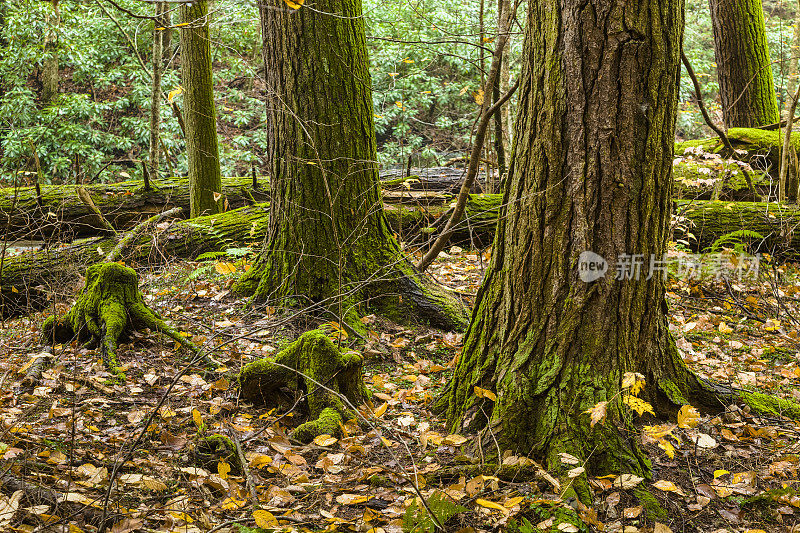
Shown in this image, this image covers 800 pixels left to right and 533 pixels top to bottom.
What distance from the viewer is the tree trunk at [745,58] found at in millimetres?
8016

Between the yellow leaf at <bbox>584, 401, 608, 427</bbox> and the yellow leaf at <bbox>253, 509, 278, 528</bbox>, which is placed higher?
the yellow leaf at <bbox>584, 401, 608, 427</bbox>

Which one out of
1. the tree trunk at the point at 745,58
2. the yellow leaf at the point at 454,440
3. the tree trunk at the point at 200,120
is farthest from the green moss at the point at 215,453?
the tree trunk at the point at 745,58

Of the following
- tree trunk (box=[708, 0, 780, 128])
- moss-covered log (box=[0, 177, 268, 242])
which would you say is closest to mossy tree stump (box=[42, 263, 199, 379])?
moss-covered log (box=[0, 177, 268, 242])

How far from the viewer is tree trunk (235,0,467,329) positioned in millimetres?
4340

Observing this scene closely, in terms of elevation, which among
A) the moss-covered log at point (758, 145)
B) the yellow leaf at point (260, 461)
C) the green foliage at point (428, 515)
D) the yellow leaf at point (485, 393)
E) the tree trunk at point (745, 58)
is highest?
the tree trunk at point (745, 58)

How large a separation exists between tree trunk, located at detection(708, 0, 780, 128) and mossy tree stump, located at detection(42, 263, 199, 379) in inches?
320

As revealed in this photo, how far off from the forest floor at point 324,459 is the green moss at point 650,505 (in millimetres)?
16

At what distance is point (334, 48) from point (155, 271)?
125 inches

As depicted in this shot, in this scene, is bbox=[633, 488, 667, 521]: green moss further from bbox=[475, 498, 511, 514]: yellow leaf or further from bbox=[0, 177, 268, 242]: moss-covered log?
bbox=[0, 177, 268, 242]: moss-covered log

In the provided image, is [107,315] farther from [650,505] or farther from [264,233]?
[650,505]

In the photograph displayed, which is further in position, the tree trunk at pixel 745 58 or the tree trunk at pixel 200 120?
the tree trunk at pixel 745 58

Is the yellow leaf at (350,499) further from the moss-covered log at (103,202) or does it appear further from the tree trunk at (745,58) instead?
the tree trunk at (745,58)

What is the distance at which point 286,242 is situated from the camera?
452 cm

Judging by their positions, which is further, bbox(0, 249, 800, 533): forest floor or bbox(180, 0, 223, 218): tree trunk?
bbox(180, 0, 223, 218): tree trunk
